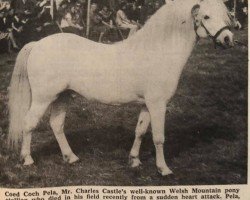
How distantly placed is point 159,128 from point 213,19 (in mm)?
263

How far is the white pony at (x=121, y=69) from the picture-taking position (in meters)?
1.05

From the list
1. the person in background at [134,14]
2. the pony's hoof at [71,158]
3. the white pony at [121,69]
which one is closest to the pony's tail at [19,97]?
the white pony at [121,69]

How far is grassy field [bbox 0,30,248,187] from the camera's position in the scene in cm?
112

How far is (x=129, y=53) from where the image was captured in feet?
3.51

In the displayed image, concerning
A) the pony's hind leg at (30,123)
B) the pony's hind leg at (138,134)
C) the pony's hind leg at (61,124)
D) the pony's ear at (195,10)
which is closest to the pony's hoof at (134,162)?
the pony's hind leg at (138,134)

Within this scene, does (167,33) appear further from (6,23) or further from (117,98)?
(6,23)

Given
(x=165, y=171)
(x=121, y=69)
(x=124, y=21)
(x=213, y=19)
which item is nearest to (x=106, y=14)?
(x=124, y=21)

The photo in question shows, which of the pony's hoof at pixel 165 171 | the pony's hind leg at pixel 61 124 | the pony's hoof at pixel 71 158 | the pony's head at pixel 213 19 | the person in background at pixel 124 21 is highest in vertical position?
the pony's head at pixel 213 19

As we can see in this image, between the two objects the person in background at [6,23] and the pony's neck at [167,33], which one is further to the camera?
the person in background at [6,23]

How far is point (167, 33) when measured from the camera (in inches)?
41.9

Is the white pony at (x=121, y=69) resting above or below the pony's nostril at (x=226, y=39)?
below

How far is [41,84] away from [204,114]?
379 millimetres

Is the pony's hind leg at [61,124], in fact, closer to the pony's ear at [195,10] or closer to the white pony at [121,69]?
the white pony at [121,69]

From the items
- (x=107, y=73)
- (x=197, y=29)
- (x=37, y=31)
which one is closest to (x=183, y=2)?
(x=197, y=29)
